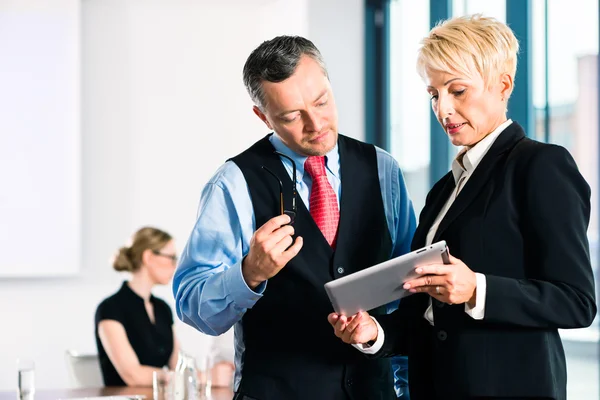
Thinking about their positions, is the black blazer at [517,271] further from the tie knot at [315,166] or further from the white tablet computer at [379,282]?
the tie knot at [315,166]

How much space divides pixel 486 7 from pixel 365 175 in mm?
2460

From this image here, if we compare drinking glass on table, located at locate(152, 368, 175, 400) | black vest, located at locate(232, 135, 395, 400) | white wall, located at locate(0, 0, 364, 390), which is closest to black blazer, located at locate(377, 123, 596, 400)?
black vest, located at locate(232, 135, 395, 400)

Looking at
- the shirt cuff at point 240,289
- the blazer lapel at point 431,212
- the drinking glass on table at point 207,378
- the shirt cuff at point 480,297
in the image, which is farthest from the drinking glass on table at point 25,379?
the shirt cuff at point 480,297

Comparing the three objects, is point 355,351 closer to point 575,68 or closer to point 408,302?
point 408,302

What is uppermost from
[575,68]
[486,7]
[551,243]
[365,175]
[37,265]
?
[486,7]

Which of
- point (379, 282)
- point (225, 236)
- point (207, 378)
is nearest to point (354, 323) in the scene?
point (379, 282)

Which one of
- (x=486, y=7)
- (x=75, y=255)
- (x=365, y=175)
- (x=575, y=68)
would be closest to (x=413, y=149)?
(x=486, y=7)

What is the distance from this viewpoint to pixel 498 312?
5.07ft

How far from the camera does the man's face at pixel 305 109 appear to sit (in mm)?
1959

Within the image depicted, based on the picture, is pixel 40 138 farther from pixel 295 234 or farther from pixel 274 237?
pixel 274 237

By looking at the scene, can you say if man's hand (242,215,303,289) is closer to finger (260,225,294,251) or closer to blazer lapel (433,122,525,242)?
finger (260,225,294,251)

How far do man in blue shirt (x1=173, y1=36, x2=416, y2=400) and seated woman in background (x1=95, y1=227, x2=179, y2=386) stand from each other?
232cm

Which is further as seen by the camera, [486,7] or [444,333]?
[486,7]

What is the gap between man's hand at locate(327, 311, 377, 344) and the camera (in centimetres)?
174
